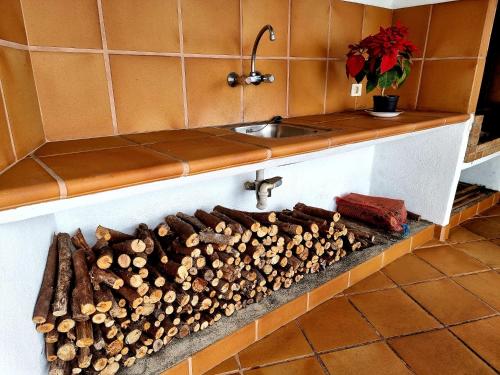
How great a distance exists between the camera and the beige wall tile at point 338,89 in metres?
1.95

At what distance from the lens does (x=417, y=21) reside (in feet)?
6.81

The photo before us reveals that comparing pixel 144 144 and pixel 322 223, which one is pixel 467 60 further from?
pixel 144 144

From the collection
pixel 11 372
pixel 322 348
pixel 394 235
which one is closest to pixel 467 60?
pixel 394 235

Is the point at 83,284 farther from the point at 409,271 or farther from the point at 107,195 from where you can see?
the point at 409,271

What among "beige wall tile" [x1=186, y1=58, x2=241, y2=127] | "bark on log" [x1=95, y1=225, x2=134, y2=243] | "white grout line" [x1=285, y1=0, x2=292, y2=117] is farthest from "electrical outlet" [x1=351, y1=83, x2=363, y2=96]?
"bark on log" [x1=95, y1=225, x2=134, y2=243]

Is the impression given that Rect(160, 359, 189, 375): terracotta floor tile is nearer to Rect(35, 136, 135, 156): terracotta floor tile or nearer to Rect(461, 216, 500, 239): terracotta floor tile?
Rect(35, 136, 135, 156): terracotta floor tile

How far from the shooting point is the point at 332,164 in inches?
81.6

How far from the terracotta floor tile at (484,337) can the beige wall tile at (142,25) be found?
1680mm

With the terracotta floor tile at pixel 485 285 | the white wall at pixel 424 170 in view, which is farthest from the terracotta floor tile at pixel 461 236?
the terracotta floor tile at pixel 485 285

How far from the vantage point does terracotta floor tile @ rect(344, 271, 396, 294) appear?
5.61ft

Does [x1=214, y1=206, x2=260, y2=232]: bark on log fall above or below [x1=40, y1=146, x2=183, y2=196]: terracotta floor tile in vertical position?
below

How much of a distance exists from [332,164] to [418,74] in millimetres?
801

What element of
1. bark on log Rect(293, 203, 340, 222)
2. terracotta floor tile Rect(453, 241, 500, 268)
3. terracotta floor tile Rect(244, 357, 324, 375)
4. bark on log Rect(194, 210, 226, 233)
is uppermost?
bark on log Rect(194, 210, 226, 233)

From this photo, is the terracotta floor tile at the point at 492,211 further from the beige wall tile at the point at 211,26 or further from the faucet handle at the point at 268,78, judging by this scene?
the beige wall tile at the point at 211,26
